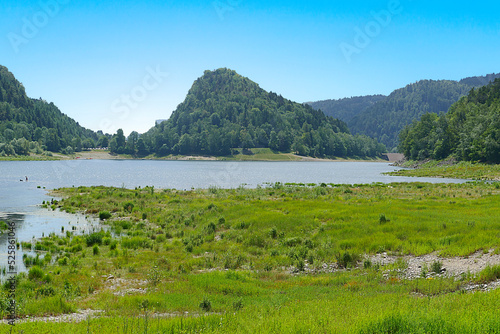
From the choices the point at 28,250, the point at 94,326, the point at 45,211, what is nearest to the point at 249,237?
the point at 28,250

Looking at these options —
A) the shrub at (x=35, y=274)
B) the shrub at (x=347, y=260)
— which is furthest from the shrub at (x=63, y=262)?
the shrub at (x=347, y=260)

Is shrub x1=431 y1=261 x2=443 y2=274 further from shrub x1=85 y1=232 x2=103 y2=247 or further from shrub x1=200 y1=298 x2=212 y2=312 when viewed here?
shrub x1=85 y1=232 x2=103 y2=247

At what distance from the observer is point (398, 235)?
26.3m

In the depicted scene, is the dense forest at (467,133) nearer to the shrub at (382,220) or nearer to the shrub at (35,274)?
the shrub at (382,220)

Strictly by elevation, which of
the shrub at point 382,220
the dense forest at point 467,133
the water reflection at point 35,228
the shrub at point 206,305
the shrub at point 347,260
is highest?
the dense forest at point 467,133

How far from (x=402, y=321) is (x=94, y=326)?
9090mm

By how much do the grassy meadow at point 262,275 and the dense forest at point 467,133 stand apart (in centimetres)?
9779

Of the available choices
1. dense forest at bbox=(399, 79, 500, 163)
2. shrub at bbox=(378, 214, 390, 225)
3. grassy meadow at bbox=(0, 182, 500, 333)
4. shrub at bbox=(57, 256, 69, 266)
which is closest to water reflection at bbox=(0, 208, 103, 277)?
grassy meadow at bbox=(0, 182, 500, 333)

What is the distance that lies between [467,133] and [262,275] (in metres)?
152

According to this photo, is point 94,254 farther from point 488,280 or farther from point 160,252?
point 488,280

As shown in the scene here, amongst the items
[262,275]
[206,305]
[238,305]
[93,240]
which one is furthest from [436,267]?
[93,240]

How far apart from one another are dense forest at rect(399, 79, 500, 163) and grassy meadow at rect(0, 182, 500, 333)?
9779cm

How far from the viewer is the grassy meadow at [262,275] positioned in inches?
414

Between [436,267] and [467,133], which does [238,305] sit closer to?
[436,267]
